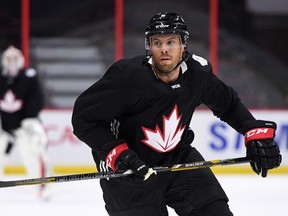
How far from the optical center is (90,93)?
2885 mm

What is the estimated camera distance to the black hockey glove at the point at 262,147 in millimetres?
2951

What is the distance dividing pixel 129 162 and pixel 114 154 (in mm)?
66

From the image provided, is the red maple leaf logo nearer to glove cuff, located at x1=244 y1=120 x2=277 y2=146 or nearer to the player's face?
the player's face

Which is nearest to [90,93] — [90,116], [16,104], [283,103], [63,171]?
[90,116]

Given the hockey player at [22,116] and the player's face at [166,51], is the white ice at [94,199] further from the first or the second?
the player's face at [166,51]

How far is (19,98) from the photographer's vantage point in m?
5.70

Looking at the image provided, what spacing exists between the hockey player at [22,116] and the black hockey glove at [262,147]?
266 cm

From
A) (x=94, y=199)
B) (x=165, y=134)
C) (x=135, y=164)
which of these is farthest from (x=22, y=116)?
(x=135, y=164)

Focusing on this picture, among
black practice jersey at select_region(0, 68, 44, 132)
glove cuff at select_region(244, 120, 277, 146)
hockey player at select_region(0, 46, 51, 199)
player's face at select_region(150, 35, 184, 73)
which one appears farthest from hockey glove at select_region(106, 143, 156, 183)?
black practice jersey at select_region(0, 68, 44, 132)

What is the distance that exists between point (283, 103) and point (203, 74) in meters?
3.89

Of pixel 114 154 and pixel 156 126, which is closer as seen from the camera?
pixel 114 154

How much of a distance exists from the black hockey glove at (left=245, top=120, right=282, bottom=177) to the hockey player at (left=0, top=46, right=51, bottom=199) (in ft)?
8.74

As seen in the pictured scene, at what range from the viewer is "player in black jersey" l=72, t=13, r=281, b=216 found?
2.86m

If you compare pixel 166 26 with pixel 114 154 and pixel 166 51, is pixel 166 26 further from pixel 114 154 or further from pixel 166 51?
pixel 114 154
